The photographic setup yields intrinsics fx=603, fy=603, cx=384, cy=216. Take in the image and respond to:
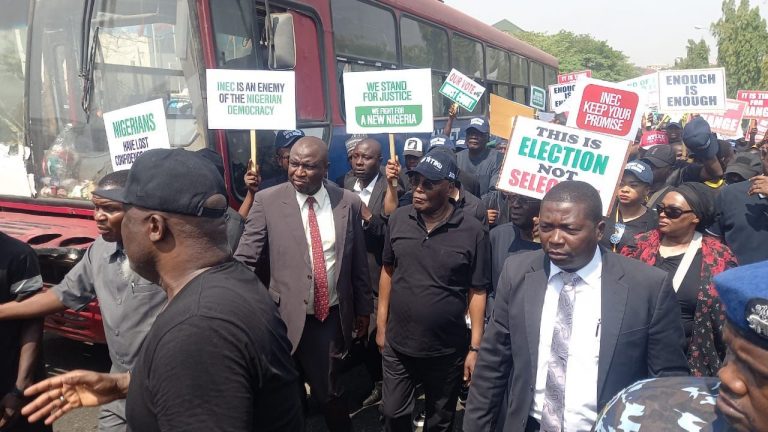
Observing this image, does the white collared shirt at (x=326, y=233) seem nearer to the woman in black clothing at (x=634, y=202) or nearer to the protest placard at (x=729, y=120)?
the woman in black clothing at (x=634, y=202)

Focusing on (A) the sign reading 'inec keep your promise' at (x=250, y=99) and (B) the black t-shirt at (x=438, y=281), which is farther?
(A) the sign reading 'inec keep your promise' at (x=250, y=99)

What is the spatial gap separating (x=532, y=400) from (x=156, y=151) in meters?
1.67

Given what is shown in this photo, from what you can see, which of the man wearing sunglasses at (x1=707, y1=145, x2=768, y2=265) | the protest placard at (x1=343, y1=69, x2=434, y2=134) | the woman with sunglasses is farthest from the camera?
the protest placard at (x1=343, y1=69, x2=434, y2=134)

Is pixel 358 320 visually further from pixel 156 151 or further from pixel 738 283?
pixel 738 283

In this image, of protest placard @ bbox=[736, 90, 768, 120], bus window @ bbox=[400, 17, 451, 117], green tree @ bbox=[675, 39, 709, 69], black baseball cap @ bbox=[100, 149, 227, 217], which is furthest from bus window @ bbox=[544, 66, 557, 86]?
green tree @ bbox=[675, 39, 709, 69]

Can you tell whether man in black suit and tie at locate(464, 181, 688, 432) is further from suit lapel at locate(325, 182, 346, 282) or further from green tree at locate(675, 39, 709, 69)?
green tree at locate(675, 39, 709, 69)

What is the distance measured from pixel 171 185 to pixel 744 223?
404cm

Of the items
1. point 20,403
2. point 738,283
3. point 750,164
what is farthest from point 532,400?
point 750,164

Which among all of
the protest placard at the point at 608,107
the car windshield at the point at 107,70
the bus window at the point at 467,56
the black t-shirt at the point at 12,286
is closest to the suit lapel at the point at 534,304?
the black t-shirt at the point at 12,286

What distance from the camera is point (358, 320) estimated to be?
13.1 feet

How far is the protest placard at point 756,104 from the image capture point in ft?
33.2

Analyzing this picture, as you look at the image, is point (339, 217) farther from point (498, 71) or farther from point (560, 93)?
point (498, 71)

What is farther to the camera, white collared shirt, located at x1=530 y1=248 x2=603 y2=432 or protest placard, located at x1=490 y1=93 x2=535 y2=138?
protest placard, located at x1=490 y1=93 x2=535 y2=138

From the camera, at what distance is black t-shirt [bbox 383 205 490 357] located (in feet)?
11.3
